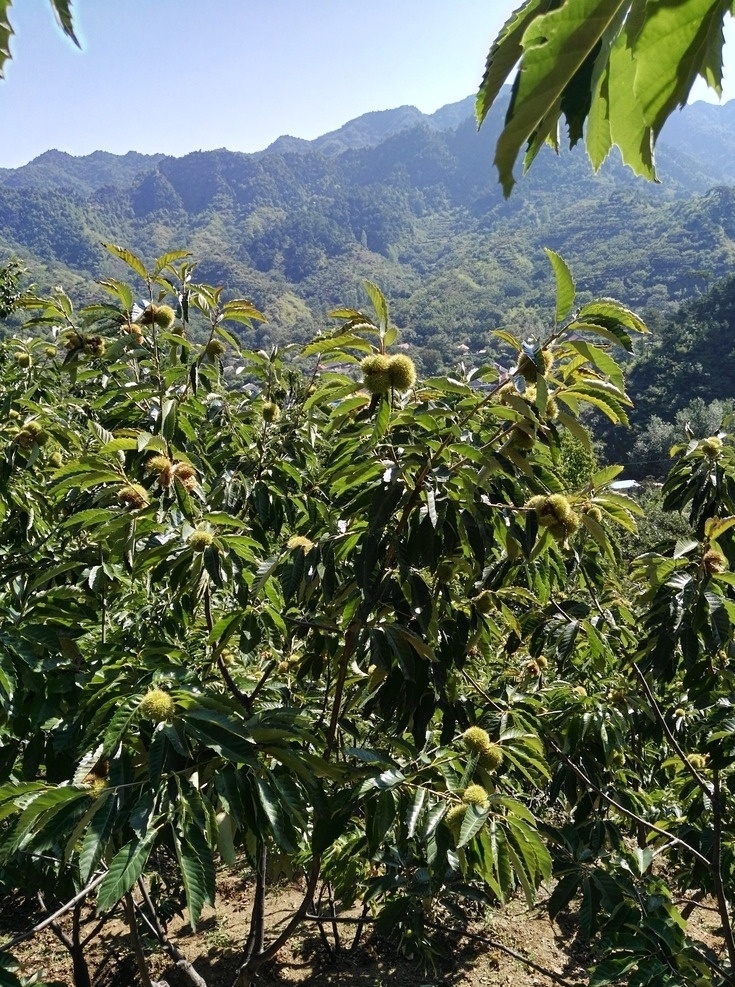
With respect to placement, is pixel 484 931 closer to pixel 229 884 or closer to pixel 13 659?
pixel 229 884

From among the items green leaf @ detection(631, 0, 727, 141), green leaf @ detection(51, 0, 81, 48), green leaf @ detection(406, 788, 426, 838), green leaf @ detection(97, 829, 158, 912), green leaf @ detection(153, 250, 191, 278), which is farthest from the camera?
green leaf @ detection(153, 250, 191, 278)

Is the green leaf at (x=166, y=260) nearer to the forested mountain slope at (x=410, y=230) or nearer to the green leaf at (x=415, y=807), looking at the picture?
the green leaf at (x=415, y=807)

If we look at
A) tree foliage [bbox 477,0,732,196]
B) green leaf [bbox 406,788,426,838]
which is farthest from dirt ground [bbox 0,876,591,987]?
tree foliage [bbox 477,0,732,196]

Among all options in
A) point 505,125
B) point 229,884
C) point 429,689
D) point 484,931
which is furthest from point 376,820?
point 229,884

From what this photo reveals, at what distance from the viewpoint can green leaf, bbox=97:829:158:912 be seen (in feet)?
3.57

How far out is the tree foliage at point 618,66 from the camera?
26 cm

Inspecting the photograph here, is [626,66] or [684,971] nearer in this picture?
[626,66]

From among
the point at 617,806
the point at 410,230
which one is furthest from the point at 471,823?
the point at 410,230

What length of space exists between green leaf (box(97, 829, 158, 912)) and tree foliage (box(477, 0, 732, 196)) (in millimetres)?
1219

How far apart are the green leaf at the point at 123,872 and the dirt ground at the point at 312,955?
3289mm

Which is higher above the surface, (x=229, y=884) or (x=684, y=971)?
(x=684, y=971)

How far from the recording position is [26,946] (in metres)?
4.33

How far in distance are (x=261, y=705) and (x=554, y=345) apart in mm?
1639

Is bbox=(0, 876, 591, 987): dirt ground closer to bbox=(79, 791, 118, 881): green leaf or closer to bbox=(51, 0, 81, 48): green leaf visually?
bbox=(79, 791, 118, 881): green leaf
